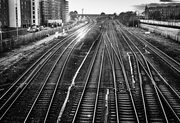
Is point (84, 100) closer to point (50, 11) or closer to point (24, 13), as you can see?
point (24, 13)

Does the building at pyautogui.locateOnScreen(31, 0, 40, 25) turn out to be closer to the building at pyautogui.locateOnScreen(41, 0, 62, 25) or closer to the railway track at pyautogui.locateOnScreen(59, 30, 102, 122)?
the building at pyautogui.locateOnScreen(41, 0, 62, 25)

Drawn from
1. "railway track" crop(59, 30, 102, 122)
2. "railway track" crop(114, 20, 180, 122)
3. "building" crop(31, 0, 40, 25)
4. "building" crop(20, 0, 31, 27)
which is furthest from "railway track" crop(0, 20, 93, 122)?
"building" crop(31, 0, 40, 25)

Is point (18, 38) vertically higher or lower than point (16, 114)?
higher

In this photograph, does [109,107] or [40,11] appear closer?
[109,107]

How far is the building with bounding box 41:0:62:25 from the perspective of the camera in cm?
8859

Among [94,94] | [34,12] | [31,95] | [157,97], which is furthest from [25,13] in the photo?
[157,97]

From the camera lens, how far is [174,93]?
13.5m

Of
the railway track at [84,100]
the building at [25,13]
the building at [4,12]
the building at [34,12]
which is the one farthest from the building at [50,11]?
the railway track at [84,100]

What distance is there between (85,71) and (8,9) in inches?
2262

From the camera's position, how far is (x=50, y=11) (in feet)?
330

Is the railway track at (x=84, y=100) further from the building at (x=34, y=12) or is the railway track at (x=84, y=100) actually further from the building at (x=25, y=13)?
the building at (x=34, y=12)

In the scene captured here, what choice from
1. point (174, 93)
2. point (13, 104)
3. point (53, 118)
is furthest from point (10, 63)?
point (174, 93)

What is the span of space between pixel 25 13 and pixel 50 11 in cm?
2182

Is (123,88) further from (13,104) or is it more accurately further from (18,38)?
(18,38)
